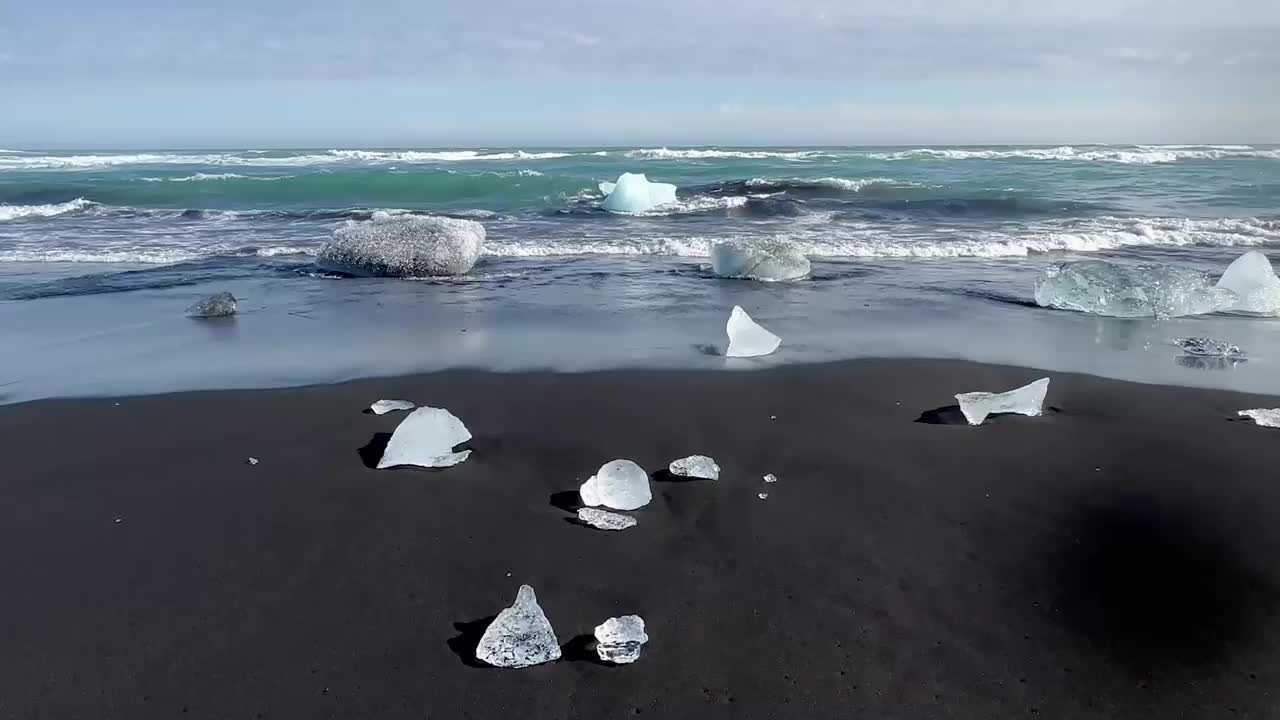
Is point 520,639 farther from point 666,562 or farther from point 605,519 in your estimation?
point 605,519

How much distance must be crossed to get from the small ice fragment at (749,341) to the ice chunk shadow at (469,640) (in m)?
3.01

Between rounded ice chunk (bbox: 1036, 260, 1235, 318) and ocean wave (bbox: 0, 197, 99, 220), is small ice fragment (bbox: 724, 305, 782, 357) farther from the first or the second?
ocean wave (bbox: 0, 197, 99, 220)

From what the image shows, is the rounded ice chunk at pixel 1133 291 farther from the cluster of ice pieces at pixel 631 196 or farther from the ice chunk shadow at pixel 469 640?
the cluster of ice pieces at pixel 631 196

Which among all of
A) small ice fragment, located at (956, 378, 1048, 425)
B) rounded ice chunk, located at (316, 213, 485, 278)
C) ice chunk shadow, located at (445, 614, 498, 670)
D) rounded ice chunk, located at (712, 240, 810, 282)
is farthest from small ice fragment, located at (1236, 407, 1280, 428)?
rounded ice chunk, located at (316, 213, 485, 278)

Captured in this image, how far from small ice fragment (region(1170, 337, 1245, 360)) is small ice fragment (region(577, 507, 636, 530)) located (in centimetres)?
432

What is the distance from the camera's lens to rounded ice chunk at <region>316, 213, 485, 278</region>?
27.5 feet

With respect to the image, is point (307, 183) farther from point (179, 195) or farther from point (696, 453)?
point (696, 453)

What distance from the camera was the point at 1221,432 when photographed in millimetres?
3787

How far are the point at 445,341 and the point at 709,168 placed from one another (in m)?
24.1

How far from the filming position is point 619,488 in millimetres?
3105

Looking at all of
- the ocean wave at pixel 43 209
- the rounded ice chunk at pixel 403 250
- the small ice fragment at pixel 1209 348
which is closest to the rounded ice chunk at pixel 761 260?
the rounded ice chunk at pixel 403 250

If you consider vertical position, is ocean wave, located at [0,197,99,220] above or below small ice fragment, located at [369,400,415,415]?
above

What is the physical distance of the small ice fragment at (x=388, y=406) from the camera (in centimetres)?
412

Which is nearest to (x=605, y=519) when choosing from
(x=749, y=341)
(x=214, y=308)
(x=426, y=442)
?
(x=426, y=442)
